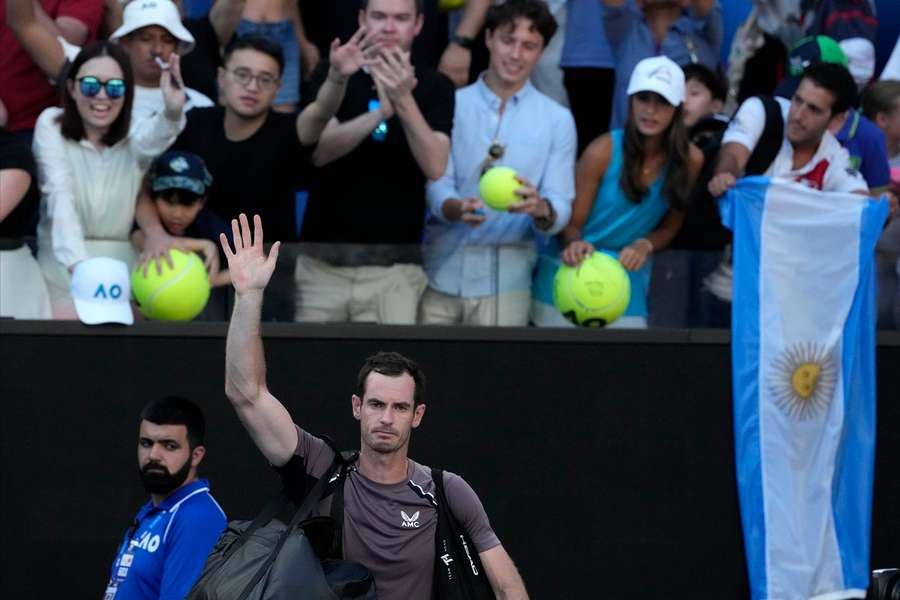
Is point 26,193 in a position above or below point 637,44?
below

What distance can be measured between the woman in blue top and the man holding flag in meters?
0.26

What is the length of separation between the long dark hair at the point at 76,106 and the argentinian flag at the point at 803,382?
2.94m

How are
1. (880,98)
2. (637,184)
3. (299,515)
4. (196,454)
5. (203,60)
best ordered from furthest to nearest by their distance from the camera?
1. (880,98)
2. (203,60)
3. (637,184)
4. (196,454)
5. (299,515)

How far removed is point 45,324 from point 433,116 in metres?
2.13

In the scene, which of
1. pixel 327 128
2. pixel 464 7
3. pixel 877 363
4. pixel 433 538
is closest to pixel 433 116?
pixel 327 128

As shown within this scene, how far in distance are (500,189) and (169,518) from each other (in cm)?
258

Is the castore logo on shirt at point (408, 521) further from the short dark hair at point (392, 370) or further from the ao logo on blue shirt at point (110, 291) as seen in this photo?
the ao logo on blue shirt at point (110, 291)

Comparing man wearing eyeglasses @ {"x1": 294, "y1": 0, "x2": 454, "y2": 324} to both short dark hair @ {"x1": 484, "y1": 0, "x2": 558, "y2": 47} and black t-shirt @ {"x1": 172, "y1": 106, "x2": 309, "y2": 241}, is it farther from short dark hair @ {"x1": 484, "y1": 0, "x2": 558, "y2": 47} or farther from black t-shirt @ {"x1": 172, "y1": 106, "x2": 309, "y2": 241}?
short dark hair @ {"x1": 484, "y1": 0, "x2": 558, "y2": 47}

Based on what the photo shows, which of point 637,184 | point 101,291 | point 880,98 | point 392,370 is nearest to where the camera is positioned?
point 392,370

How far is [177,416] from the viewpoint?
271 inches

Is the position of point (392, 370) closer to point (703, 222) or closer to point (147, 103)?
point (147, 103)

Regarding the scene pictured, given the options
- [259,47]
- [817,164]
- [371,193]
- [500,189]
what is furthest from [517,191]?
[817,164]

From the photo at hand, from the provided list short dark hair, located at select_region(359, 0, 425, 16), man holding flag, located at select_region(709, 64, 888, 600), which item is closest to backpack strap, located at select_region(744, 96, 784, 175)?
man holding flag, located at select_region(709, 64, 888, 600)

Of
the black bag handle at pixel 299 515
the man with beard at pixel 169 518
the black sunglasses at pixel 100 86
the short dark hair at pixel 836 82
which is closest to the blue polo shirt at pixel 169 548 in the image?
the man with beard at pixel 169 518
